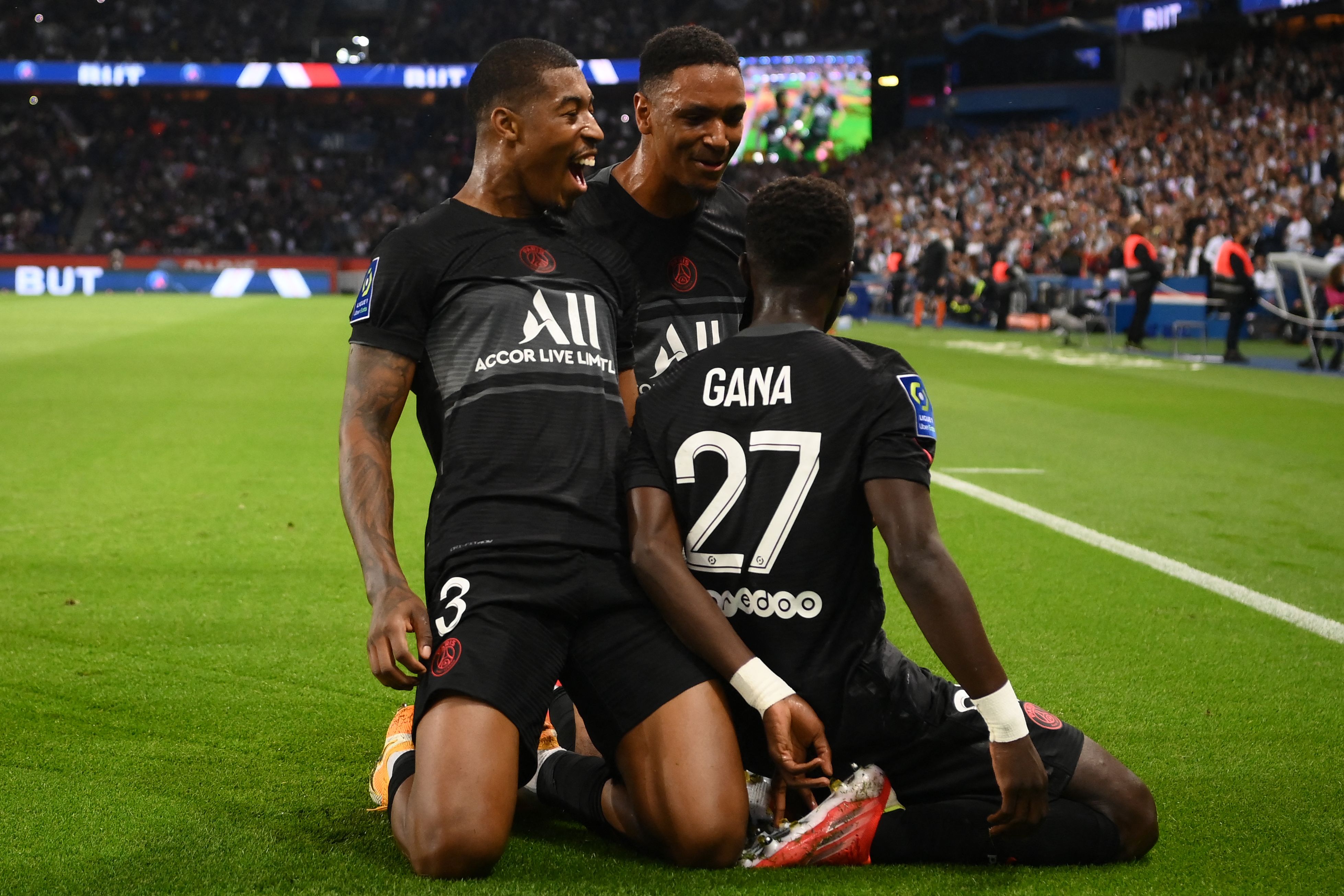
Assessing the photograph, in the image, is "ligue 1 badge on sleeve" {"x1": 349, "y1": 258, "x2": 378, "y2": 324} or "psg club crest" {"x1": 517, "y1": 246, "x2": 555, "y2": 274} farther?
"psg club crest" {"x1": 517, "y1": 246, "x2": 555, "y2": 274}

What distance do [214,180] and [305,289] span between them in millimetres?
12390

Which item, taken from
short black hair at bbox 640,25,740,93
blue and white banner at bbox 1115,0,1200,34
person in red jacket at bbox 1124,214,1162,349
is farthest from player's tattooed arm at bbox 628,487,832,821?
blue and white banner at bbox 1115,0,1200,34

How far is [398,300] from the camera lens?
10.9 ft

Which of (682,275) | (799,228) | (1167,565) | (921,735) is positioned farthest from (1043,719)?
(1167,565)

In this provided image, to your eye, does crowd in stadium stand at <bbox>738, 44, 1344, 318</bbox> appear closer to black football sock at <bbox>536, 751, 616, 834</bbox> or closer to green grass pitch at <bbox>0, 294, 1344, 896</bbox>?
green grass pitch at <bbox>0, 294, 1344, 896</bbox>

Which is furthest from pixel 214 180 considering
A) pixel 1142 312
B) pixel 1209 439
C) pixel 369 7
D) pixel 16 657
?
pixel 16 657

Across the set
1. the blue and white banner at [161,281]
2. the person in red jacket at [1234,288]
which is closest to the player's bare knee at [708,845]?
the person in red jacket at [1234,288]

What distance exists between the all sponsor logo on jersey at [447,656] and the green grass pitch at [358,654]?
0.43 meters

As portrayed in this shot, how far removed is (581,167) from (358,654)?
2.16m

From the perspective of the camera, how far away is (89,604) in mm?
5438

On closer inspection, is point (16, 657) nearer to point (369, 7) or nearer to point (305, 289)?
point (305, 289)

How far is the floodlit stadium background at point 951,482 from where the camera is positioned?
10.7ft

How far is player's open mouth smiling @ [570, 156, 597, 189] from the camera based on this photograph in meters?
3.52

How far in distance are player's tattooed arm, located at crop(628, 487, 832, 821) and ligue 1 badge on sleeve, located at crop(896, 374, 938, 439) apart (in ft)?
1.94
